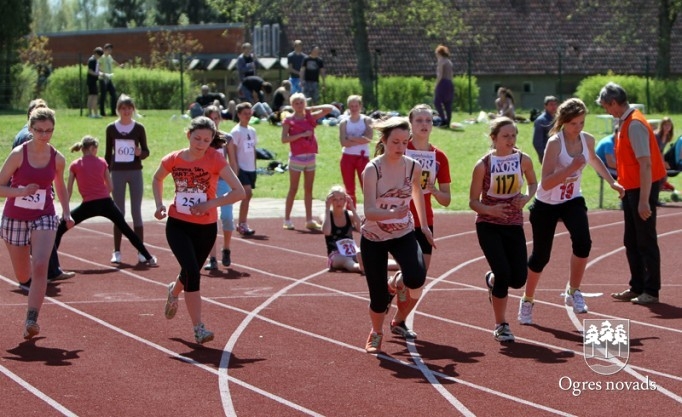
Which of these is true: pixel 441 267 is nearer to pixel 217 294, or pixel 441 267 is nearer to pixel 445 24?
pixel 217 294

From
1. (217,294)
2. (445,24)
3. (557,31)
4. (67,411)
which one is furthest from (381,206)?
(557,31)

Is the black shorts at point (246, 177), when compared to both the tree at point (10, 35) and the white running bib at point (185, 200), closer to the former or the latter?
the white running bib at point (185, 200)

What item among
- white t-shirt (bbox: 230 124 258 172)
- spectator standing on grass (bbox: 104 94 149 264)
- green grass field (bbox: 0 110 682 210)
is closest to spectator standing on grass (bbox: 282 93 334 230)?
white t-shirt (bbox: 230 124 258 172)

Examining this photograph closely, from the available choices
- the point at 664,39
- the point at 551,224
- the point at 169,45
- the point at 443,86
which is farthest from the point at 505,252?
the point at 169,45

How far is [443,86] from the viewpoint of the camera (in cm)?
2995

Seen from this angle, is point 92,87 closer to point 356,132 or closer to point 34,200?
point 356,132

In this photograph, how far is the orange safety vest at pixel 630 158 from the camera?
1160cm

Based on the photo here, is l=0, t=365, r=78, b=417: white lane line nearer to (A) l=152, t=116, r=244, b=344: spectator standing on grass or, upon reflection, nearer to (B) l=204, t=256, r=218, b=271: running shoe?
(A) l=152, t=116, r=244, b=344: spectator standing on grass

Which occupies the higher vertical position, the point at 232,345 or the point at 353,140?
the point at 353,140

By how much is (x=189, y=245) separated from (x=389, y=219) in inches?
66.2

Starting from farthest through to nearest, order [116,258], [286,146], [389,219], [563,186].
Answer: [286,146] < [116,258] < [563,186] < [389,219]

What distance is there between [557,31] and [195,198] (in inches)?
A: 1703

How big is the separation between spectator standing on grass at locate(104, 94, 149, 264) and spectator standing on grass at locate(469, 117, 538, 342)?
5.91 meters

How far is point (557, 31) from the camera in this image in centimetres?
5119
